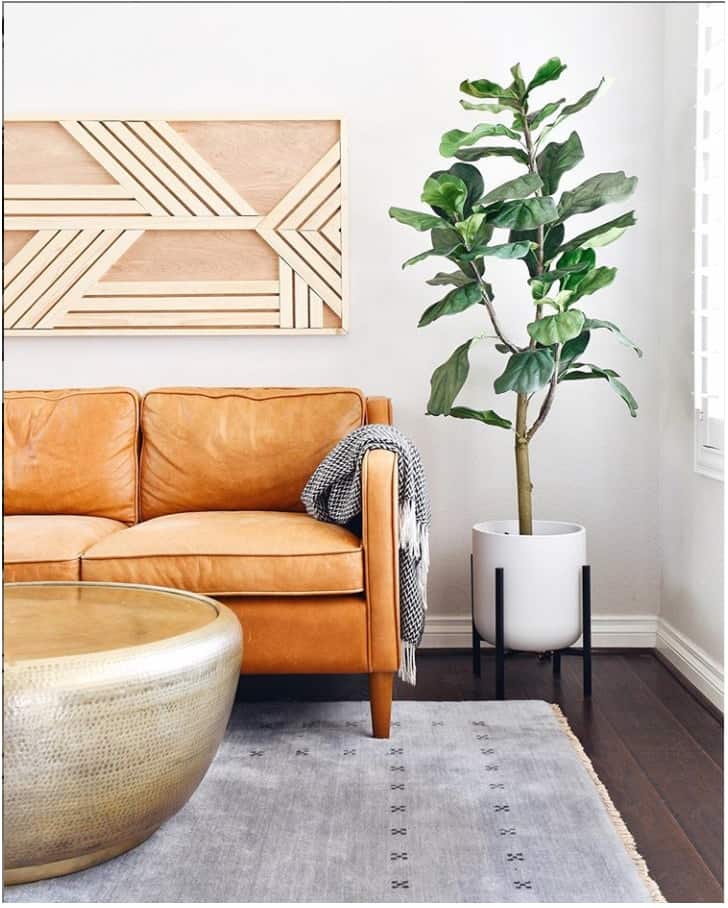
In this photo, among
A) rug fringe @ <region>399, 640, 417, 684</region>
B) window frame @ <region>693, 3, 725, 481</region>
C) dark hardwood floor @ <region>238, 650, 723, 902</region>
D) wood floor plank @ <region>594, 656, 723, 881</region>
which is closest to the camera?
dark hardwood floor @ <region>238, 650, 723, 902</region>

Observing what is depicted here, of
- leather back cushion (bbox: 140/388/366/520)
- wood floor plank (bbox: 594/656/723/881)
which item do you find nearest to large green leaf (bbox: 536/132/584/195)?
leather back cushion (bbox: 140/388/366/520)

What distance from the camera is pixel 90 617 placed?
6.00ft

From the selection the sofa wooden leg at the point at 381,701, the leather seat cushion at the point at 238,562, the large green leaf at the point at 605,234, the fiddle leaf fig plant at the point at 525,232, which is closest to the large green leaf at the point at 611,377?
the fiddle leaf fig plant at the point at 525,232

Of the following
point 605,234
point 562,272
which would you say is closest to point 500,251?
point 562,272

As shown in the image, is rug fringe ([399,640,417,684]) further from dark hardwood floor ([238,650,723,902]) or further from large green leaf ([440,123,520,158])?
large green leaf ([440,123,520,158])

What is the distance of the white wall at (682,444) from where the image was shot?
2.85 m

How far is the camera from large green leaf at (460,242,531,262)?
2707 millimetres

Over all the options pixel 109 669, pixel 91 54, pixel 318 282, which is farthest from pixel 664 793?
pixel 91 54

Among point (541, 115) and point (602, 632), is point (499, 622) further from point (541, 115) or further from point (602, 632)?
point (541, 115)

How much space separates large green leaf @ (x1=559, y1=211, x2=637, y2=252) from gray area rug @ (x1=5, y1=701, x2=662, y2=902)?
4.37ft

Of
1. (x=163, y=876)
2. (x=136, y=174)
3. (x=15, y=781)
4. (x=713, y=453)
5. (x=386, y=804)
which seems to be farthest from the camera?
(x=136, y=174)

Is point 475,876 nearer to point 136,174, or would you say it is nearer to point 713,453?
point 713,453

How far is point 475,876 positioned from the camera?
1.68m

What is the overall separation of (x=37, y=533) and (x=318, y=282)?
4.31 ft
